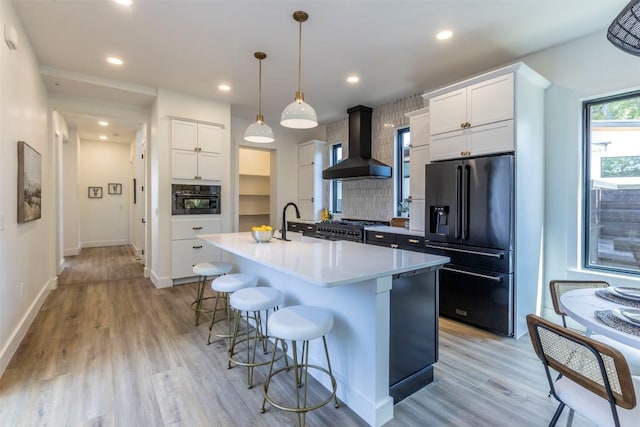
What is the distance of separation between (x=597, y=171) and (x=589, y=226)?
0.54 meters

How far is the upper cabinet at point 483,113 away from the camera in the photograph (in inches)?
114

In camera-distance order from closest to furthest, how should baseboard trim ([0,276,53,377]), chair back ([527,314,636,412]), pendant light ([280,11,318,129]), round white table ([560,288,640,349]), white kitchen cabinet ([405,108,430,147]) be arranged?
chair back ([527,314,636,412])
round white table ([560,288,640,349])
baseboard trim ([0,276,53,377])
pendant light ([280,11,318,129])
white kitchen cabinet ([405,108,430,147])

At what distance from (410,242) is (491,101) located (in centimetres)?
177

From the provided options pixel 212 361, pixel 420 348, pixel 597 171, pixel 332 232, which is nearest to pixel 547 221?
pixel 597 171

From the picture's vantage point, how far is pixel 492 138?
10.00 feet

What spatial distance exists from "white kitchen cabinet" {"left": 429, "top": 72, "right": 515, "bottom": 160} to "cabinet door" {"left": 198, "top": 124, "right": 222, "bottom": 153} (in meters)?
3.26

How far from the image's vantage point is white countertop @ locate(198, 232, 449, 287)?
162cm

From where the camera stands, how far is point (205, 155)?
16.1 ft

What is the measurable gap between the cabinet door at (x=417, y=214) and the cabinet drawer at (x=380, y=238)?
296 millimetres

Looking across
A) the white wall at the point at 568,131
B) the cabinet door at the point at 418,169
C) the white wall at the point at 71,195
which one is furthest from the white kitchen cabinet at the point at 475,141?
the white wall at the point at 71,195

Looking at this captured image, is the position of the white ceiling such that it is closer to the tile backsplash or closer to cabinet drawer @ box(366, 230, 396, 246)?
the tile backsplash

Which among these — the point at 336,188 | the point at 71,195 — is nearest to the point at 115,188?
the point at 71,195

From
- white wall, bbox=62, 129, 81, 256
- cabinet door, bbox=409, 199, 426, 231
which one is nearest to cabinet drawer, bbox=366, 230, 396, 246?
cabinet door, bbox=409, 199, 426, 231

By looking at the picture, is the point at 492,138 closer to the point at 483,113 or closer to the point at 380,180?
the point at 483,113
